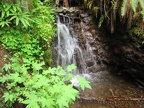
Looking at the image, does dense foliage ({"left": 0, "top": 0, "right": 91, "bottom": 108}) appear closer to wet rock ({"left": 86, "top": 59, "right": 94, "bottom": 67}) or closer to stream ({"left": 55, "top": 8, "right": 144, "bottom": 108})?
stream ({"left": 55, "top": 8, "right": 144, "bottom": 108})

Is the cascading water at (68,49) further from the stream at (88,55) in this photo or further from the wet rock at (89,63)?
the wet rock at (89,63)

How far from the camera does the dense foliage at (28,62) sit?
270 cm

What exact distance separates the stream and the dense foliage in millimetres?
1322

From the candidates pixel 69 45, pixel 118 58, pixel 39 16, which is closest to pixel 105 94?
pixel 118 58

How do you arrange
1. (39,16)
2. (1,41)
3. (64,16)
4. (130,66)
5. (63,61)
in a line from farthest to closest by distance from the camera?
(64,16), (63,61), (130,66), (39,16), (1,41)

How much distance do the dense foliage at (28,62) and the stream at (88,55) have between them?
1.32 m

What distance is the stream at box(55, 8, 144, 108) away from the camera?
5.96 metres

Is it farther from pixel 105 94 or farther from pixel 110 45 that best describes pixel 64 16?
pixel 105 94

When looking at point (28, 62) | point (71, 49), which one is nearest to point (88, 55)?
point (71, 49)

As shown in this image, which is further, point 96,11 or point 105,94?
point 96,11

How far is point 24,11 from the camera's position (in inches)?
180

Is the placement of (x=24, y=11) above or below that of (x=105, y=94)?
above

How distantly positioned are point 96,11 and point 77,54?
5.15 feet

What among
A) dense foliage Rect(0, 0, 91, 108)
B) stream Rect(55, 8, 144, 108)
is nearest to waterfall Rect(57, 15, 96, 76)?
stream Rect(55, 8, 144, 108)
